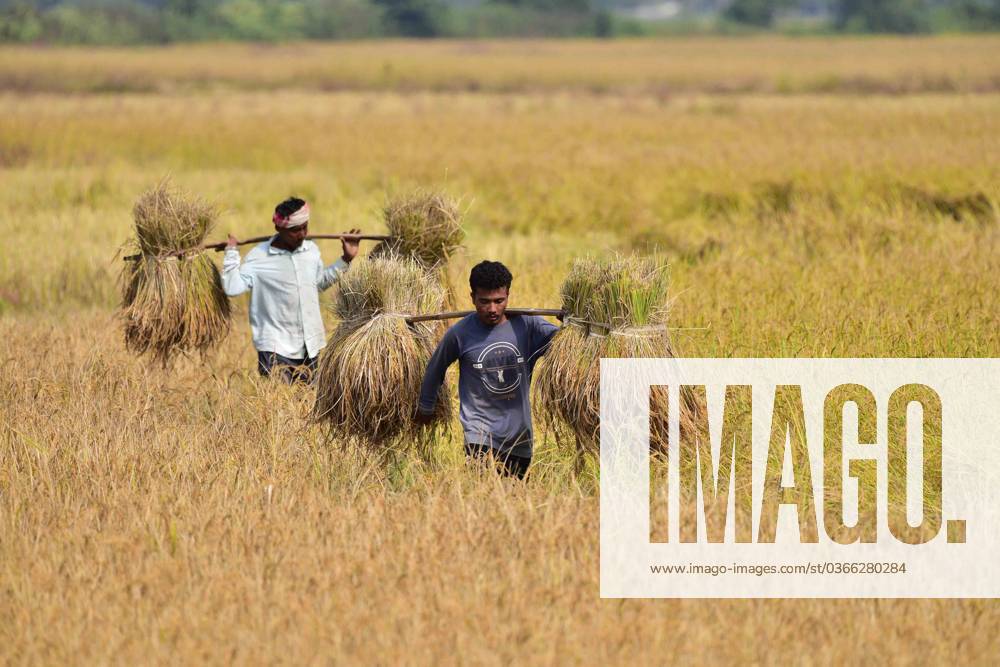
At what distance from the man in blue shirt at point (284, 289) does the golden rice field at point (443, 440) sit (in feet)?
0.74

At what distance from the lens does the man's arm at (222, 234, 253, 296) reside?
19.6 ft

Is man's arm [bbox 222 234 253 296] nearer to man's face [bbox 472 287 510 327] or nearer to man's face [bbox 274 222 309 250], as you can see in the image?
man's face [bbox 274 222 309 250]

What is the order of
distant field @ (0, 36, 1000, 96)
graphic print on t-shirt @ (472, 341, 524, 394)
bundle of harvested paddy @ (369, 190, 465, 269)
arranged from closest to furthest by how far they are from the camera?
graphic print on t-shirt @ (472, 341, 524, 394) → bundle of harvested paddy @ (369, 190, 465, 269) → distant field @ (0, 36, 1000, 96)

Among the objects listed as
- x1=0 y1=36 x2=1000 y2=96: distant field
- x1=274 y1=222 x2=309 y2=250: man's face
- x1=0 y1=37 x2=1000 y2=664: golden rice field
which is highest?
x1=0 y1=36 x2=1000 y2=96: distant field

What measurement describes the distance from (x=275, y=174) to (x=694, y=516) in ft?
39.3

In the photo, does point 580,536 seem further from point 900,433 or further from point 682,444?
point 900,433

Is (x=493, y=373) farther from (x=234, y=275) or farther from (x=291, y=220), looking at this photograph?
(x=234, y=275)

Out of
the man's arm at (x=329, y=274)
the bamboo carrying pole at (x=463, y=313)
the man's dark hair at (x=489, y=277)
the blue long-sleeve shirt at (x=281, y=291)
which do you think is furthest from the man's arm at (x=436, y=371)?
the blue long-sleeve shirt at (x=281, y=291)

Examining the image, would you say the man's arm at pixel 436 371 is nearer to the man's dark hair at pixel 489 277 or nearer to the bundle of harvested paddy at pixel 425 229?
the man's dark hair at pixel 489 277

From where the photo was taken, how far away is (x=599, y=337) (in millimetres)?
4500

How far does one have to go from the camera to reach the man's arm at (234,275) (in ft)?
19.6

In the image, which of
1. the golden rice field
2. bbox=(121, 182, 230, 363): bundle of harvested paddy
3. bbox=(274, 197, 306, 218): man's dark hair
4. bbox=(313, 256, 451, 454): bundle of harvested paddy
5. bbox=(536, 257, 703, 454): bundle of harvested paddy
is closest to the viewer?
the golden rice field

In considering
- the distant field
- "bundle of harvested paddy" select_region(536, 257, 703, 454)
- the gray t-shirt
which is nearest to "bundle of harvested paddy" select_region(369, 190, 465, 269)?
the gray t-shirt

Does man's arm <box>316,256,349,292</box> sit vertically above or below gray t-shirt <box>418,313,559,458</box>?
above
